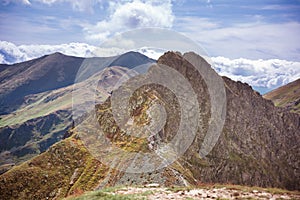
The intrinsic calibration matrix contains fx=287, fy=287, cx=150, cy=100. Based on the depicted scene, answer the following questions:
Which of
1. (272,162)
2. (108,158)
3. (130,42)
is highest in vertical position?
(130,42)

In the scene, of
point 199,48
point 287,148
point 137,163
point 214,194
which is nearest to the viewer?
point 214,194

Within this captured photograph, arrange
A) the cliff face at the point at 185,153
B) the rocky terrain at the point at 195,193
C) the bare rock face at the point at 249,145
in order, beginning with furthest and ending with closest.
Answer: the bare rock face at the point at 249,145 → the cliff face at the point at 185,153 → the rocky terrain at the point at 195,193

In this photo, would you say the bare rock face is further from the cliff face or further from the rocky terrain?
the rocky terrain

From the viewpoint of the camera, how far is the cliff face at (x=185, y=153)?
65.9 metres

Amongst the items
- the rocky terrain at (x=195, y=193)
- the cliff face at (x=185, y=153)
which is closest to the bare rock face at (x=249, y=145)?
the cliff face at (x=185, y=153)

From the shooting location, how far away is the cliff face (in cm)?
6594

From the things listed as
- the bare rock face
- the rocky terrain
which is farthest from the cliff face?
the rocky terrain

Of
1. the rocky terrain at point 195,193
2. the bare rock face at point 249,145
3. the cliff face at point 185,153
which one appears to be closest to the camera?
the rocky terrain at point 195,193

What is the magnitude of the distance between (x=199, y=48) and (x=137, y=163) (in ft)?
87.8

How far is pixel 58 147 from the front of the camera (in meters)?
81.4

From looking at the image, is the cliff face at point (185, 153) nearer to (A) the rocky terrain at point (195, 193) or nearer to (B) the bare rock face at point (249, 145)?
(B) the bare rock face at point (249, 145)

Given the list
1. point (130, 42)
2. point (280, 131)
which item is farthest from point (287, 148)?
point (130, 42)

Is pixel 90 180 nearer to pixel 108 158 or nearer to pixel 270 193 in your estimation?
pixel 108 158

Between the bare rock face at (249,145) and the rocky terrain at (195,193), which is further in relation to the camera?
the bare rock face at (249,145)
